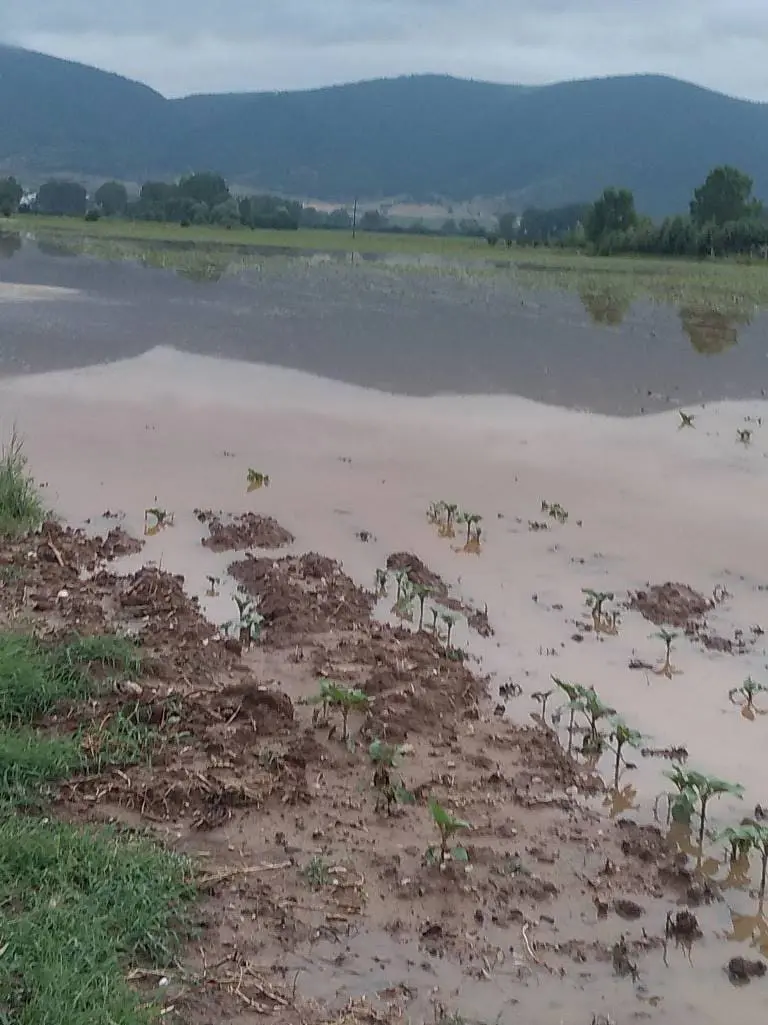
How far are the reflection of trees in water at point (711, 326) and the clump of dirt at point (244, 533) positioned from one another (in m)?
13.3

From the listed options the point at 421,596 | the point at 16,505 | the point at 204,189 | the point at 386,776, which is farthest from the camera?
the point at 204,189

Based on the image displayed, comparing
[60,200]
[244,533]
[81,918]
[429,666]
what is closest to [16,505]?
[244,533]

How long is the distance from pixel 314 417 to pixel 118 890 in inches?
351

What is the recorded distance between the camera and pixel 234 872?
383cm

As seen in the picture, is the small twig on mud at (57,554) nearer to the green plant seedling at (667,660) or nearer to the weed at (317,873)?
the weed at (317,873)

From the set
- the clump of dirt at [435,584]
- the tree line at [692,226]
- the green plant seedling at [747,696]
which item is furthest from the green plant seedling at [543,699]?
the tree line at [692,226]

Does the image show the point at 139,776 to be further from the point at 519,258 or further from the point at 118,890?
the point at 519,258

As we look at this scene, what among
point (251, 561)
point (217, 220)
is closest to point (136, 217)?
point (217, 220)

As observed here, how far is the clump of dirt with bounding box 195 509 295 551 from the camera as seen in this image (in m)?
7.53

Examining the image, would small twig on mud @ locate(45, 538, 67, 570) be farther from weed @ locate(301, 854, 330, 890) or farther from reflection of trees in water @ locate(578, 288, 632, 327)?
reflection of trees in water @ locate(578, 288, 632, 327)

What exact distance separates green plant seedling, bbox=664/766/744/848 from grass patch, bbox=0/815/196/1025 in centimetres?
193

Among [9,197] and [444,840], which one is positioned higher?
[9,197]

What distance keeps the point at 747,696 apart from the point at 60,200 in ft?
364

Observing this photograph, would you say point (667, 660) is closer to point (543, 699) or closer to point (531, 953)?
point (543, 699)
